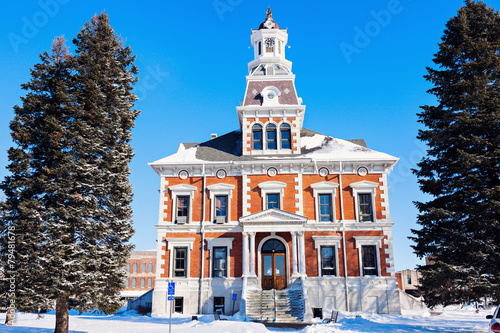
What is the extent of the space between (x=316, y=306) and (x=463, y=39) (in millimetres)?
17968

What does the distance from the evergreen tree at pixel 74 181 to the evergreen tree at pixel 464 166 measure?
1394 centimetres

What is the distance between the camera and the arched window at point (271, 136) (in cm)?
3097

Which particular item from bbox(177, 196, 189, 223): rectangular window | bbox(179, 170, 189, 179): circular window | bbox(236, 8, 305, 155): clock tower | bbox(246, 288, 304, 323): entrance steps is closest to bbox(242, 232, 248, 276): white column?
bbox(246, 288, 304, 323): entrance steps

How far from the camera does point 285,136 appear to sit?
3103 centimetres

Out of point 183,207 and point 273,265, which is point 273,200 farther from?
point 183,207

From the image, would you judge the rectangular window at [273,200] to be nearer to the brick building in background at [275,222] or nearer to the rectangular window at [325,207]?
the brick building in background at [275,222]

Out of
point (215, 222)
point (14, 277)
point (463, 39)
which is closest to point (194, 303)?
point (215, 222)

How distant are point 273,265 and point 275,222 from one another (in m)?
3.12

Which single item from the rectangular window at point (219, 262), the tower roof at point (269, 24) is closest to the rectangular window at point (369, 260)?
the rectangular window at point (219, 262)

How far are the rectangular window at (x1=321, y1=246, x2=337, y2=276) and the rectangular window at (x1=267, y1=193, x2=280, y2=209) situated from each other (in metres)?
4.35

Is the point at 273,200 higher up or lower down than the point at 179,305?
higher up

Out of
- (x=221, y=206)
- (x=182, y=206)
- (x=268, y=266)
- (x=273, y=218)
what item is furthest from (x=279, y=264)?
(x=182, y=206)

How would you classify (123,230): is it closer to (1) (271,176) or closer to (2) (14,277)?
(2) (14,277)

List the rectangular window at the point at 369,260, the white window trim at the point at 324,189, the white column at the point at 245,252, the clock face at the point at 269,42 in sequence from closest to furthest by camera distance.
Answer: the white column at the point at 245,252 < the rectangular window at the point at 369,260 < the white window trim at the point at 324,189 < the clock face at the point at 269,42
